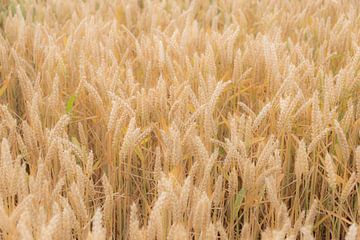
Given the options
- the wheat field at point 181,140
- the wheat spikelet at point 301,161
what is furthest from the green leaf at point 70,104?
the wheat spikelet at point 301,161

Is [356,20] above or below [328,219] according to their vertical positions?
above

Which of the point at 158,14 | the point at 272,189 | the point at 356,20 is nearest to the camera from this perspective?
the point at 272,189

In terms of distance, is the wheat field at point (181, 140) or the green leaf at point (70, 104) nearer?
the wheat field at point (181, 140)

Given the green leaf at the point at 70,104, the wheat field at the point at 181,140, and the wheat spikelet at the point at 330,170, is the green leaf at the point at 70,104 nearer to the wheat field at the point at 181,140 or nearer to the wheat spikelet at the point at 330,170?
the wheat field at the point at 181,140

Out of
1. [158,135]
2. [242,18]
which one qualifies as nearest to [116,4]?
[242,18]

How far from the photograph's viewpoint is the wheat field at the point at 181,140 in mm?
798

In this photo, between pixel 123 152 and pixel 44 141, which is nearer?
pixel 123 152

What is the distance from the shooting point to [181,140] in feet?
3.35

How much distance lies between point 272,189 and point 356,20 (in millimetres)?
1115

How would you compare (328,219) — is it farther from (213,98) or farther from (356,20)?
(356,20)

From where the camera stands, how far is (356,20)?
5.72 feet

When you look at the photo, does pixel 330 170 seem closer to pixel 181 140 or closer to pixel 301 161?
pixel 301 161

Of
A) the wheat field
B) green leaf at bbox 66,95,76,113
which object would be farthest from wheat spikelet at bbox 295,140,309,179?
green leaf at bbox 66,95,76,113

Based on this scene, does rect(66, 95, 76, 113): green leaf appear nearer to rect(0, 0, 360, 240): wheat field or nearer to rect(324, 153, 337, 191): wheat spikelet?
rect(0, 0, 360, 240): wheat field
